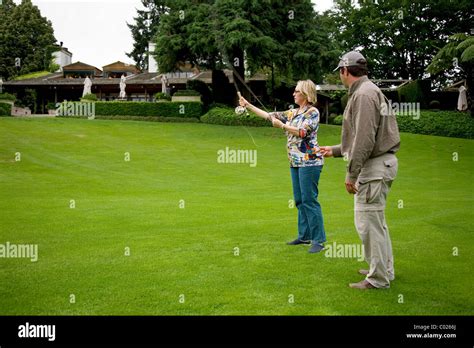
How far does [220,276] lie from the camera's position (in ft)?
19.6

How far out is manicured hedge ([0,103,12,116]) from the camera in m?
40.5

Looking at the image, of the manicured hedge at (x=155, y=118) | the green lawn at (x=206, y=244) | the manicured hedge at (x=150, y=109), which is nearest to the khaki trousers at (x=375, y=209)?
the green lawn at (x=206, y=244)

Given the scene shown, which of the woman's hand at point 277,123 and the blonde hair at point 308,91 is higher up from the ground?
the blonde hair at point 308,91

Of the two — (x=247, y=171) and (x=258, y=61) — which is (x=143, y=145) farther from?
(x=258, y=61)

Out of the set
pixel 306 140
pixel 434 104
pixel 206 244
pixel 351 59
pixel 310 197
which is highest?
pixel 434 104

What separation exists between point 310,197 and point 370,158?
1.82 m

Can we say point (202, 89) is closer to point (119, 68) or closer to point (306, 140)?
point (119, 68)

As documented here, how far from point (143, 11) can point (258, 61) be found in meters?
46.3

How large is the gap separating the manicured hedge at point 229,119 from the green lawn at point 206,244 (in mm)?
15333

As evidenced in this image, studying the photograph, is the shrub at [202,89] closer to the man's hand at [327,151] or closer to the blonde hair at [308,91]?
the blonde hair at [308,91]

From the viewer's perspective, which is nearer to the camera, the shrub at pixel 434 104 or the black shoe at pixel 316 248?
the black shoe at pixel 316 248

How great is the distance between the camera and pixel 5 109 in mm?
40906

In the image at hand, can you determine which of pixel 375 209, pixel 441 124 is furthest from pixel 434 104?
pixel 375 209

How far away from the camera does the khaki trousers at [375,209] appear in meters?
5.48
